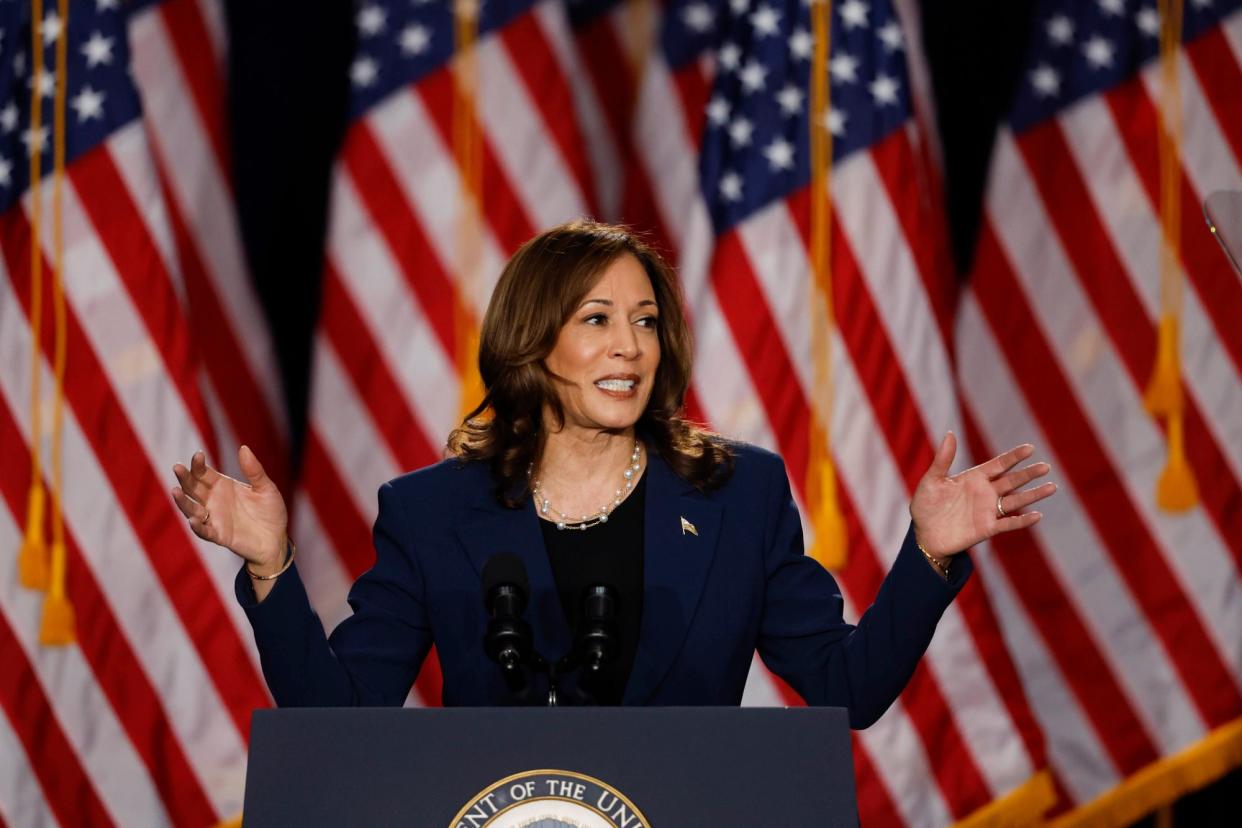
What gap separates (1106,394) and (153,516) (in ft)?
7.67

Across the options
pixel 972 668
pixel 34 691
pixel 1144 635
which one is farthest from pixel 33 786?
pixel 1144 635

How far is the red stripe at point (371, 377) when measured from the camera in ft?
12.4

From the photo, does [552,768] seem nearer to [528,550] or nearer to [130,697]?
[528,550]

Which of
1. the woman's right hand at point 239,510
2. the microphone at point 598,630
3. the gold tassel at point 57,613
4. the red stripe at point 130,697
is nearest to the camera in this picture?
the microphone at point 598,630

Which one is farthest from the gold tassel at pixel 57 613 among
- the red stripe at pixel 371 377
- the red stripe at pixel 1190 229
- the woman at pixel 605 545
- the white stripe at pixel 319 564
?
the red stripe at pixel 1190 229

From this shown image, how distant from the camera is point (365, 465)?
12.5 ft

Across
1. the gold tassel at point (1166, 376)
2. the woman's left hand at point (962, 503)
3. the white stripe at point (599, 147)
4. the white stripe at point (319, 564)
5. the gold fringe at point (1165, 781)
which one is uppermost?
the white stripe at point (599, 147)

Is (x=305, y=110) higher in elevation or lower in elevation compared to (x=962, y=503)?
higher

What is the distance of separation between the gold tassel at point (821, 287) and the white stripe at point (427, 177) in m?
0.80

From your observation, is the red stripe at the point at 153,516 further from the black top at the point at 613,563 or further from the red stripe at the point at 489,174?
the black top at the point at 613,563

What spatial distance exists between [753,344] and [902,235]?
45 cm

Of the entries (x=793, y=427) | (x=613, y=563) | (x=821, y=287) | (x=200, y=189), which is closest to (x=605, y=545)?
(x=613, y=563)

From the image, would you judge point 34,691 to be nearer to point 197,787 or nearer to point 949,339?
point 197,787

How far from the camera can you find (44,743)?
11.2 feet
